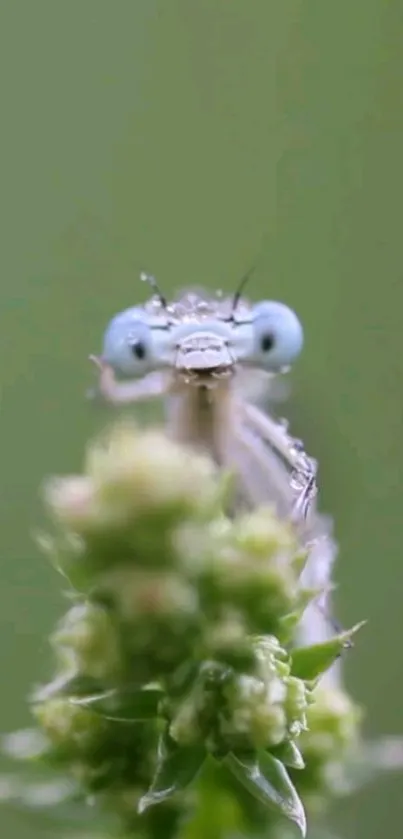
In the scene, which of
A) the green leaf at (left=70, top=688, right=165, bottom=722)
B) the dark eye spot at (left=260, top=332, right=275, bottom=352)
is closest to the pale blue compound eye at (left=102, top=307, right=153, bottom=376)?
the dark eye spot at (left=260, top=332, right=275, bottom=352)

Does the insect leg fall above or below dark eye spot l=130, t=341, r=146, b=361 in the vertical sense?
above

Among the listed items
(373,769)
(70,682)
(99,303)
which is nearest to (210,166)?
(99,303)

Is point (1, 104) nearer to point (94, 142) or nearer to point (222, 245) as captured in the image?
point (94, 142)

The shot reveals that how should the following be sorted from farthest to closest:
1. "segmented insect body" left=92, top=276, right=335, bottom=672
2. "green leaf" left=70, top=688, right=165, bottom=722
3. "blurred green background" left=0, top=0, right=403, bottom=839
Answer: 1. "blurred green background" left=0, top=0, right=403, bottom=839
2. "segmented insect body" left=92, top=276, right=335, bottom=672
3. "green leaf" left=70, top=688, right=165, bottom=722

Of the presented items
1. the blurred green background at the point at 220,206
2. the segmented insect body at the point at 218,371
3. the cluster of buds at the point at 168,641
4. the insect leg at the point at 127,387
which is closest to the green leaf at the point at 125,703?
the cluster of buds at the point at 168,641

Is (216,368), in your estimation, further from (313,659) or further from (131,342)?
(313,659)

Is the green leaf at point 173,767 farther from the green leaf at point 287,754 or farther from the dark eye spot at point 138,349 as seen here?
the dark eye spot at point 138,349

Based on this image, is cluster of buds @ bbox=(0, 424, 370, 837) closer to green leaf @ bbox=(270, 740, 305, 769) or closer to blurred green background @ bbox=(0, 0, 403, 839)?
green leaf @ bbox=(270, 740, 305, 769)
